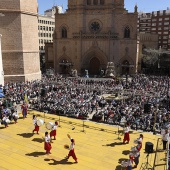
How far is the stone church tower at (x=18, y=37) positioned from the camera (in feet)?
92.7

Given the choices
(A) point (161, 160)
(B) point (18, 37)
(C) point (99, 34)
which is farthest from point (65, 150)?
(C) point (99, 34)

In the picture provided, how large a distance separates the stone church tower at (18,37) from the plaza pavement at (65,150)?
1427cm

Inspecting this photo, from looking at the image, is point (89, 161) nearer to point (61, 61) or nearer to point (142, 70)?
point (61, 61)

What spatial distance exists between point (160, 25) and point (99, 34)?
99.3 ft

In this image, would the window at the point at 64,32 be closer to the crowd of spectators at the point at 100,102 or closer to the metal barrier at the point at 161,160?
the crowd of spectators at the point at 100,102

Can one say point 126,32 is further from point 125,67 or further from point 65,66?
point 65,66

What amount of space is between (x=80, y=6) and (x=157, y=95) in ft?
93.7

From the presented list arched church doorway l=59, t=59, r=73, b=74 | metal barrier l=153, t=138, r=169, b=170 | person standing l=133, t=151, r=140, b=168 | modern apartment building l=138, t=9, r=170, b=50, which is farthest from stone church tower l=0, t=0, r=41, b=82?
modern apartment building l=138, t=9, r=170, b=50

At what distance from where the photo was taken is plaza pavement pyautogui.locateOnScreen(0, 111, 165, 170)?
11.4 meters

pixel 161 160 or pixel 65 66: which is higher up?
pixel 65 66

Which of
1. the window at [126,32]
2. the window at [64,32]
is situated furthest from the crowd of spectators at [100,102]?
the window at [64,32]

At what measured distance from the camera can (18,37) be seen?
2886 centimetres

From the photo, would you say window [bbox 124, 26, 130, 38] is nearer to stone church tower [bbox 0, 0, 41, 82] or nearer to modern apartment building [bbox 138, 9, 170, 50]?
stone church tower [bbox 0, 0, 41, 82]

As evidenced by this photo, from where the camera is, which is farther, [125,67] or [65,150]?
[125,67]
